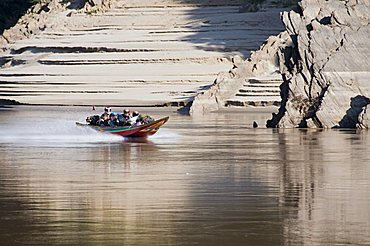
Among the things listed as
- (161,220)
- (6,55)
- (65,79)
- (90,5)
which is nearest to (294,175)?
(161,220)

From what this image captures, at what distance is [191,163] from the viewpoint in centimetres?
2738

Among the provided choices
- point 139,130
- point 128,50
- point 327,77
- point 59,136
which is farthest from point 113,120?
point 128,50

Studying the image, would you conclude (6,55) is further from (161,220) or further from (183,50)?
(161,220)

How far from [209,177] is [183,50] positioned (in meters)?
43.0

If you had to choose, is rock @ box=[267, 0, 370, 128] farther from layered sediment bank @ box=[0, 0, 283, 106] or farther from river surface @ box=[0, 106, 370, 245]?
layered sediment bank @ box=[0, 0, 283, 106]

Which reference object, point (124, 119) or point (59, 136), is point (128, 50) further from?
point (59, 136)

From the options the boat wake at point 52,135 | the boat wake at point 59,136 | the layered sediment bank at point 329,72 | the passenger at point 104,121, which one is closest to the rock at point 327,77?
the layered sediment bank at point 329,72

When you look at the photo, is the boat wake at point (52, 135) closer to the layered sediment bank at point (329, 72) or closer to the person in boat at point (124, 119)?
the person in boat at point (124, 119)

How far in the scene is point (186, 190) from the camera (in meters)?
21.9

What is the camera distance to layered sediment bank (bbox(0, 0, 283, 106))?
62.3m

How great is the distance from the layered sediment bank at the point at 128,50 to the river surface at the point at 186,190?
25010 mm

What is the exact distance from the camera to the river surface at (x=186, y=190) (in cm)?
1725

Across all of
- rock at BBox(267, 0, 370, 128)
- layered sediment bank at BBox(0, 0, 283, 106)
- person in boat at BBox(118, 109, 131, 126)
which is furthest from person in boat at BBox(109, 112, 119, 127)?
layered sediment bank at BBox(0, 0, 283, 106)

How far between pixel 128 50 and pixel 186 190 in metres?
47.0
